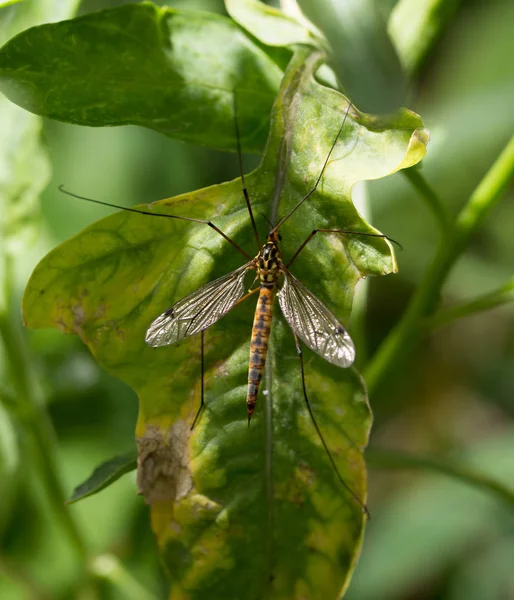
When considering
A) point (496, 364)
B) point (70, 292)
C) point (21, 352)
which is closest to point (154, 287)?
point (70, 292)

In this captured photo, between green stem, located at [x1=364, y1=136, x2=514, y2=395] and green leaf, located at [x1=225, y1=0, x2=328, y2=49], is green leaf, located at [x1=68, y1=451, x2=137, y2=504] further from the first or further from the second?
green leaf, located at [x1=225, y1=0, x2=328, y2=49]

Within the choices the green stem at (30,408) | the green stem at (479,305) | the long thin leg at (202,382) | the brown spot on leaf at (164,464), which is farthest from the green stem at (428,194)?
the green stem at (30,408)

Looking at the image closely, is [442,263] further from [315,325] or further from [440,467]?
[440,467]

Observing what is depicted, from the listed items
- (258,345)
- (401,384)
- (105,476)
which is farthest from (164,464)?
(401,384)

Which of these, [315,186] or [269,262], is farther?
[269,262]

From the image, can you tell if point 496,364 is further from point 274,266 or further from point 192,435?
point 192,435

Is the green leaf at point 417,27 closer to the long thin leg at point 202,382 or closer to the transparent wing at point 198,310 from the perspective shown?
the transparent wing at point 198,310
